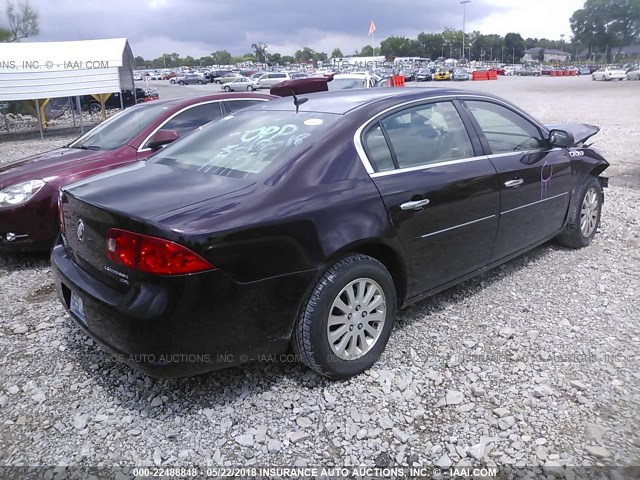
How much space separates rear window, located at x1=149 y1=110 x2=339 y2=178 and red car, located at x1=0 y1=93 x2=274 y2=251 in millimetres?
1595

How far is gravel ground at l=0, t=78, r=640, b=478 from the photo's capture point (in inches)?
A: 101

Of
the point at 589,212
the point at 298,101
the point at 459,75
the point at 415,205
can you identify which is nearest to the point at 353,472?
the point at 415,205

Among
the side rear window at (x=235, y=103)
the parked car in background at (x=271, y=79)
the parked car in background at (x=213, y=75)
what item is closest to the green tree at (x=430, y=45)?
the parked car in background at (x=213, y=75)

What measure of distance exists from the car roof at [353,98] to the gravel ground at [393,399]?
1561 mm

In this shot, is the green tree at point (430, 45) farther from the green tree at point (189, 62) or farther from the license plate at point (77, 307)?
the license plate at point (77, 307)

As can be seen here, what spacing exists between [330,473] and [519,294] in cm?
243

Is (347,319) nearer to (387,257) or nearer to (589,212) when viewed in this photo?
(387,257)

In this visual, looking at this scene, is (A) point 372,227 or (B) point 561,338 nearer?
(A) point 372,227

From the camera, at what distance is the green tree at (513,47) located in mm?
144625

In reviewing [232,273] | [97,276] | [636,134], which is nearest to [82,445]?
[97,276]

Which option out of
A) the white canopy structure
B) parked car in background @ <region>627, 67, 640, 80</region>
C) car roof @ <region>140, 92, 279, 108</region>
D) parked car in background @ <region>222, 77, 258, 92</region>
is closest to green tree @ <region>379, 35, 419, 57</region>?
parked car in background @ <region>627, 67, 640, 80</region>

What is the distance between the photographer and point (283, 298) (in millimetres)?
2719

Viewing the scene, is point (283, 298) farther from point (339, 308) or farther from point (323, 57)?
point (323, 57)

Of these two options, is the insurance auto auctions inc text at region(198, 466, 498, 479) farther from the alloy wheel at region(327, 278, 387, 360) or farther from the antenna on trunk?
the antenna on trunk
